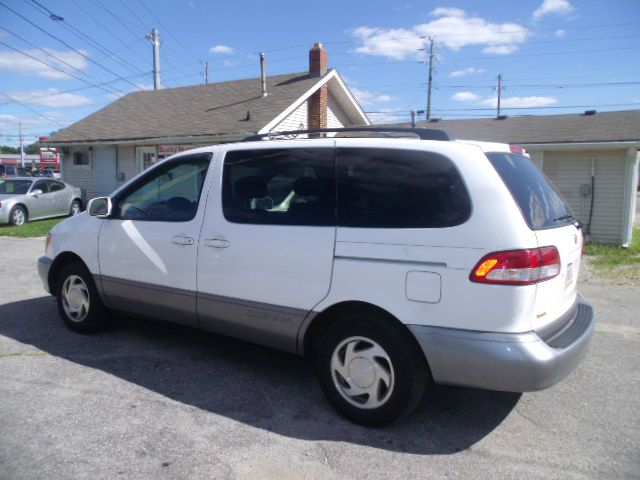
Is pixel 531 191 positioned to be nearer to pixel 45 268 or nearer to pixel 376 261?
pixel 376 261

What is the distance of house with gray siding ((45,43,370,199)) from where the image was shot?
49.0 feet

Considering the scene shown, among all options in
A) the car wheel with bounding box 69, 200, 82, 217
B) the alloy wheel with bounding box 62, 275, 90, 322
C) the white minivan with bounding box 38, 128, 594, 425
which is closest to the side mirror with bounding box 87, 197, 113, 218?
the white minivan with bounding box 38, 128, 594, 425

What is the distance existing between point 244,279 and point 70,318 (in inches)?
93.9

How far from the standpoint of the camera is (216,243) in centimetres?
379

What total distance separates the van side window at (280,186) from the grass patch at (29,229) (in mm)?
10891

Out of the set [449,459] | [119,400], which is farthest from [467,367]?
[119,400]

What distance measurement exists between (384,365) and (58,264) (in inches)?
142

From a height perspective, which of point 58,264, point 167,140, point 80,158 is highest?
point 167,140

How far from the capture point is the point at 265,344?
371cm

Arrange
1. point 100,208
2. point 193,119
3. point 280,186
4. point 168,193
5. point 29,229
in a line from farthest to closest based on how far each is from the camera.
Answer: point 193,119 < point 29,229 < point 100,208 < point 168,193 < point 280,186

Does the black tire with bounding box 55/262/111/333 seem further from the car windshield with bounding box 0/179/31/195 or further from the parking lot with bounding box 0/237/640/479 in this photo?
the car windshield with bounding box 0/179/31/195

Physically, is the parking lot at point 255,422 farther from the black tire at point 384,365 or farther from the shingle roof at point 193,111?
the shingle roof at point 193,111

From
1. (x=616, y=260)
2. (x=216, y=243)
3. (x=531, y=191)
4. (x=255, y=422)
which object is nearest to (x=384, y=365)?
(x=255, y=422)

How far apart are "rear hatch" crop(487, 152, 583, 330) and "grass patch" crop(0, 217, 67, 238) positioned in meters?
12.6
